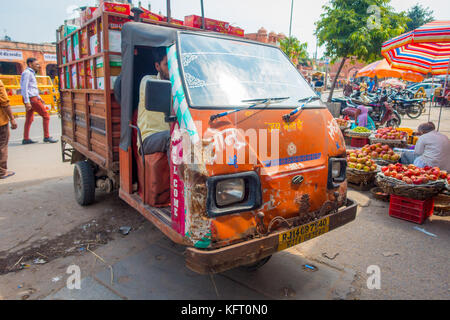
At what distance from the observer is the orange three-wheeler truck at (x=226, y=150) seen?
2.27m

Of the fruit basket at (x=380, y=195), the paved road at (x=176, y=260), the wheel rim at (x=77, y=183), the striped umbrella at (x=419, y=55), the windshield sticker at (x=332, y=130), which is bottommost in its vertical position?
the paved road at (x=176, y=260)

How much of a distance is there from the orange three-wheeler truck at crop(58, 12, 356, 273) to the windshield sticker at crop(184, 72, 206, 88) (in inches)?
0.5

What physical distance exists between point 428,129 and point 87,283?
5.44 m

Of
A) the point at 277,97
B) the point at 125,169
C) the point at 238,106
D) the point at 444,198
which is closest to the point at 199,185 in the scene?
the point at 238,106

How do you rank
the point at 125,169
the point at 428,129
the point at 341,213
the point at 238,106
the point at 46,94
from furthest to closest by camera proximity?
the point at 46,94
the point at 428,129
the point at 125,169
the point at 341,213
the point at 238,106

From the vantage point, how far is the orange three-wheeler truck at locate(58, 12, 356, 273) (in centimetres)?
227

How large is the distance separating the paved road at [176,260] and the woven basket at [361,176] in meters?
0.79

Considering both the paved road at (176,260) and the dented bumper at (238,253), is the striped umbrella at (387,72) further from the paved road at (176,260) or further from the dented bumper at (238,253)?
the dented bumper at (238,253)

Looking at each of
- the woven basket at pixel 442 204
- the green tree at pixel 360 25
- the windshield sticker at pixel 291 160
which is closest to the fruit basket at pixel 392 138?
the woven basket at pixel 442 204

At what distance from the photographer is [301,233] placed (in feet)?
8.32

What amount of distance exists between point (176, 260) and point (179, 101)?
5.69 feet

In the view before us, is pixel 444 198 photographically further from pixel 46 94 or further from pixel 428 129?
pixel 46 94

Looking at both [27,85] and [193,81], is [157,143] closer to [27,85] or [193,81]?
[193,81]
